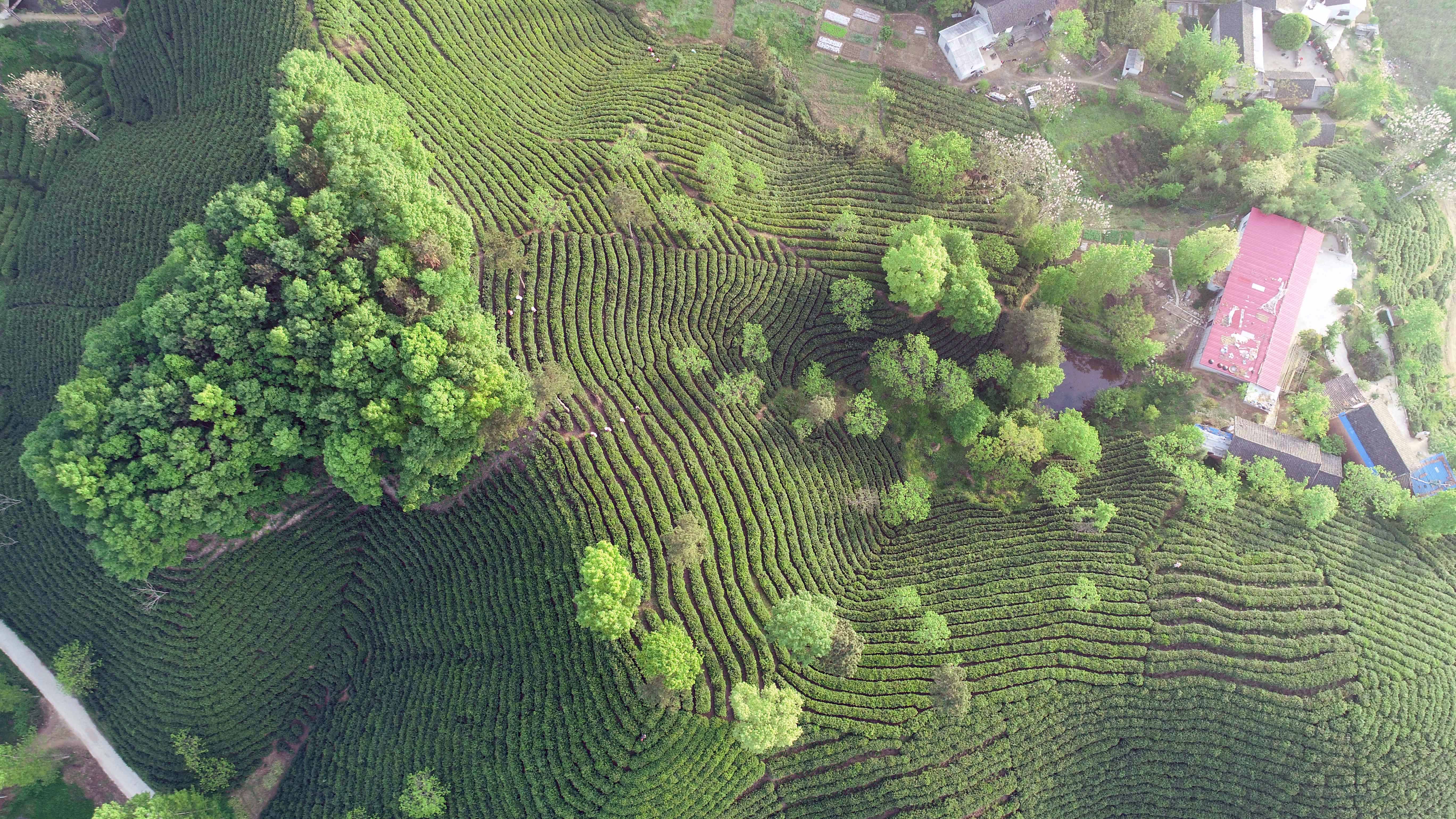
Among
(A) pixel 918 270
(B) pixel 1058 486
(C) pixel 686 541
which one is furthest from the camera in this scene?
(B) pixel 1058 486

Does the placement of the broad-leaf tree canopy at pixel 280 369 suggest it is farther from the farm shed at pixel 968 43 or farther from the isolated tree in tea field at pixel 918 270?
the farm shed at pixel 968 43

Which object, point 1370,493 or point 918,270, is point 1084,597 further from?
point 918,270

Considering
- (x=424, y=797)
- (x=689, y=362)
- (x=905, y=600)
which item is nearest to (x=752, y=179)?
(x=689, y=362)

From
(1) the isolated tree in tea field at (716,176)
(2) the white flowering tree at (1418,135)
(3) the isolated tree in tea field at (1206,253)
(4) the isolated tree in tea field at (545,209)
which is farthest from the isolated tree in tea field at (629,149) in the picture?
(2) the white flowering tree at (1418,135)

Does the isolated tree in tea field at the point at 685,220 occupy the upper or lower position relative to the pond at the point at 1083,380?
upper

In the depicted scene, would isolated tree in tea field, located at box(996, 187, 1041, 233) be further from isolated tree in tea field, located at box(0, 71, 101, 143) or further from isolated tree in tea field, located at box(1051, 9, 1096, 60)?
isolated tree in tea field, located at box(0, 71, 101, 143)

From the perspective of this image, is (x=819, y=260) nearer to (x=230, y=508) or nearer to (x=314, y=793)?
(x=230, y=508)
